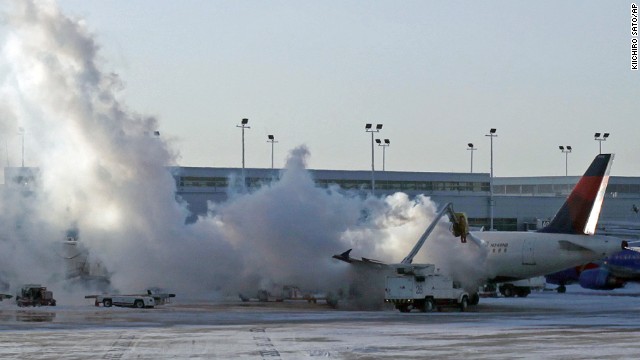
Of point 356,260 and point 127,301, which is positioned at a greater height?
point 356,260

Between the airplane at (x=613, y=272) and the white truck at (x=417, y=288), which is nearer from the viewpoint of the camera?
the white truck at (x=417, y=288)

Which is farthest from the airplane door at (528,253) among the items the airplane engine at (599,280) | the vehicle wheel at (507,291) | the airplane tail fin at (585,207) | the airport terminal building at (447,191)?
the airport terminal building at (447,191)

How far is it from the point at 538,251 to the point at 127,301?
27246mm

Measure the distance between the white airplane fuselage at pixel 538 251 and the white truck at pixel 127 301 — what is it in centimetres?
2228

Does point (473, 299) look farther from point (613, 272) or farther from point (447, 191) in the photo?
point (447, 191)

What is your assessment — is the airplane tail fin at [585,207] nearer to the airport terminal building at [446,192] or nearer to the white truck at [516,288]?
the white truck at [516,288]

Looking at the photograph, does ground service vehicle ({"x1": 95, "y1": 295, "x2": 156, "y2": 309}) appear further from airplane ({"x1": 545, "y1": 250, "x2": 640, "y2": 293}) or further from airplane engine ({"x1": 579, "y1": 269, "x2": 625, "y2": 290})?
airplane engine ({"x1": 579, "y1": 269, "x2": 625, "y2": 290})

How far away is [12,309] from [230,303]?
602 inches

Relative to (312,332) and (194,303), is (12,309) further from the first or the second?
(312,332)

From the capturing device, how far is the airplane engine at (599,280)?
9794cm

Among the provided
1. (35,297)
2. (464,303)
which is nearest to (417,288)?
(464,303)

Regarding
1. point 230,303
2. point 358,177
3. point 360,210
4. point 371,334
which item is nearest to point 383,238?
point 360,210

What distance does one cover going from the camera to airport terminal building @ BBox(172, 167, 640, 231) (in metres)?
132

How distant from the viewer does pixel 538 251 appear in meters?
76.6
